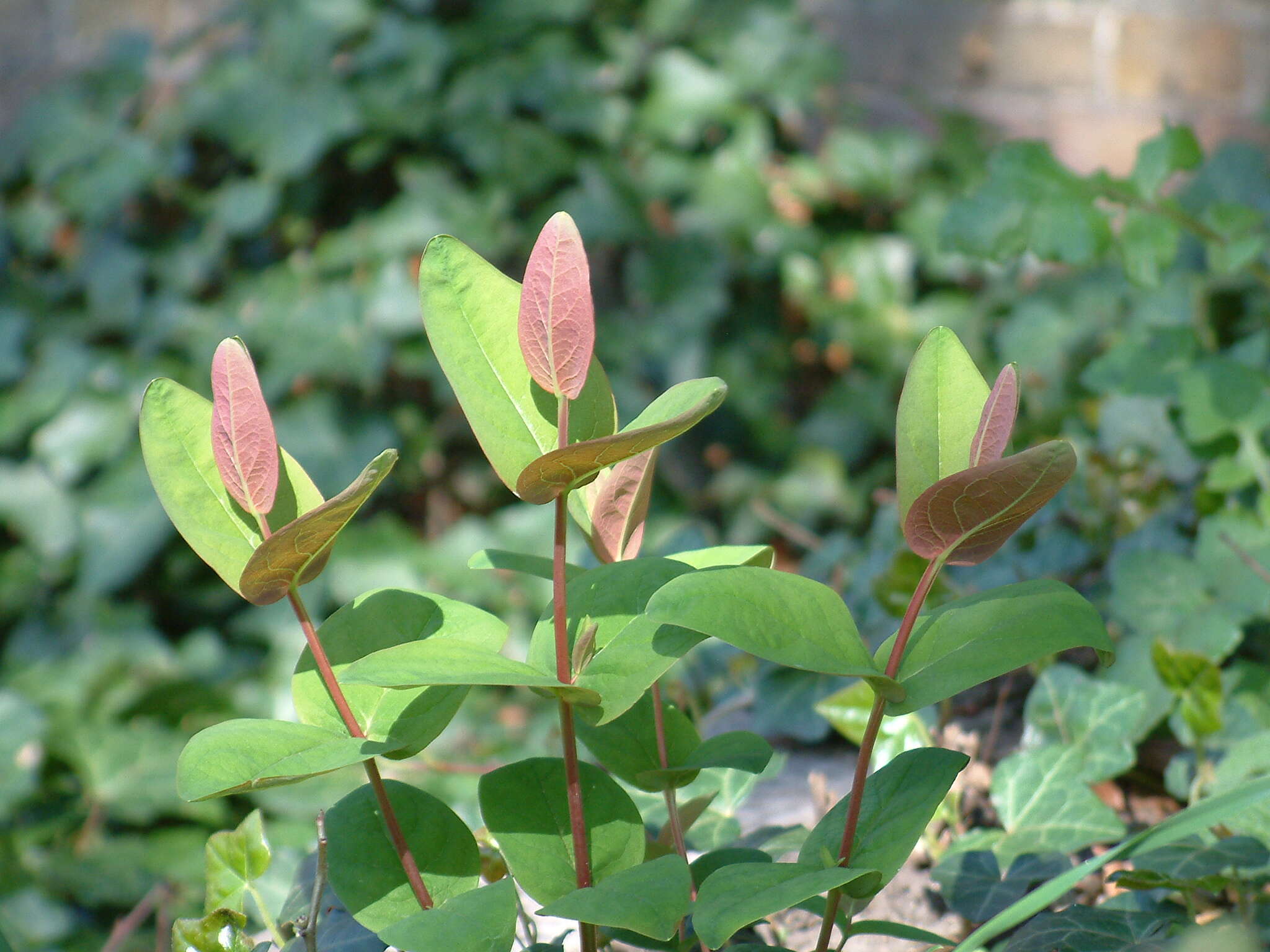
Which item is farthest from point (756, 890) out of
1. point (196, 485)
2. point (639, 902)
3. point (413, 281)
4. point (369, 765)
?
point (413, 281)

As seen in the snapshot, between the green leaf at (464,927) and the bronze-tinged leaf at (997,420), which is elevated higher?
the bronze-tinged leaf at (997,420)

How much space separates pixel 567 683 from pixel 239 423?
0.47 ft

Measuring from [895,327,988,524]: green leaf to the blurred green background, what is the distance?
1153mm

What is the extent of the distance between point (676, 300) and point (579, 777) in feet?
4.85

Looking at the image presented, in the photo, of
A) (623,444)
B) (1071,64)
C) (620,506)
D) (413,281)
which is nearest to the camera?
(623,444)

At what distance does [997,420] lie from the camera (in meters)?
0.34

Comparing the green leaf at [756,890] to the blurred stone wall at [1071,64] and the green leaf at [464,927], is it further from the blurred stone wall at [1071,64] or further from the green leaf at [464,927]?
the blurred stone wall at [1071,64]

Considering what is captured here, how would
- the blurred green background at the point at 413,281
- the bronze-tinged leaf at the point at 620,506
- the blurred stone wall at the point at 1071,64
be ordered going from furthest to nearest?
the blurred stone wall at the point at 1071,64, the blurred green background at the point at 413,281, the bronze-tinged leaf at the point at 620,506

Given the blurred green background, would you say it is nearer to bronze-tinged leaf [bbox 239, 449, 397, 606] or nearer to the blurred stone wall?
the blurred stone wall

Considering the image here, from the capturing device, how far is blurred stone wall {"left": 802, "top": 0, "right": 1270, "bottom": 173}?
1993 millimetres

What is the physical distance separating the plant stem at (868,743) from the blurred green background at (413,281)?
1088 millimetres

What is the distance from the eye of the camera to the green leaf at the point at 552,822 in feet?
1.30

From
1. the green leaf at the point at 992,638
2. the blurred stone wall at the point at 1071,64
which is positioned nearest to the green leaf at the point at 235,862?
the green leaf at the point at 992,638

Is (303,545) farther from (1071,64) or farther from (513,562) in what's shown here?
(1071,64)
